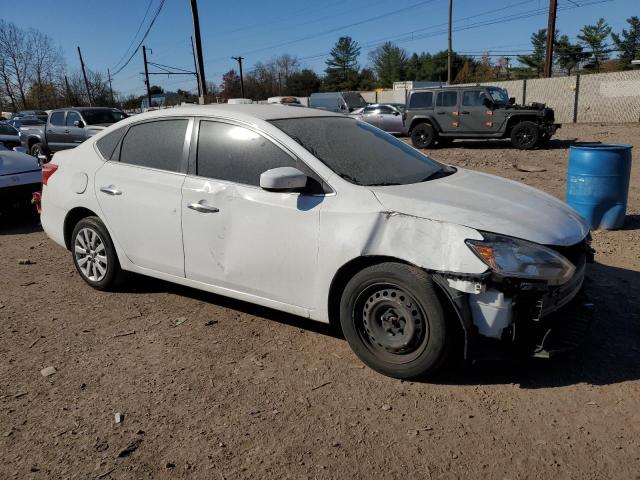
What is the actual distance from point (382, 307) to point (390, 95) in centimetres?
3913

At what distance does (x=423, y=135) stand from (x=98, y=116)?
9.82m

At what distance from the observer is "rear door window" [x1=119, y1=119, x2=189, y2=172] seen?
4.10 m

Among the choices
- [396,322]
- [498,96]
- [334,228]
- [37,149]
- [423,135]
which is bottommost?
[396,322]

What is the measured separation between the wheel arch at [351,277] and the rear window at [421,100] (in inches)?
586

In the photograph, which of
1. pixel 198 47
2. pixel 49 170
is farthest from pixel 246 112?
pixel 198 47

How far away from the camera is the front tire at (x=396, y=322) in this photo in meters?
2.97

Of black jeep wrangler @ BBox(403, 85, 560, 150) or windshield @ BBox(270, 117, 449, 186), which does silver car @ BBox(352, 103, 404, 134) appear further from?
windshield @ BBox(270, 117, 449, 186)

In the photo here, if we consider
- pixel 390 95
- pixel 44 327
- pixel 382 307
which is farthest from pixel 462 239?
pixel 390 95

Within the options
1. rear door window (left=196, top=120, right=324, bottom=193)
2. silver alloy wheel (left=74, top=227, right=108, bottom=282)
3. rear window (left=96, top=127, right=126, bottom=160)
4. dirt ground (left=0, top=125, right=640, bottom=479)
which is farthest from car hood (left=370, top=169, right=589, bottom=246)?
silver alloy wheel (left=74, top=227, right=108, bottom=282)

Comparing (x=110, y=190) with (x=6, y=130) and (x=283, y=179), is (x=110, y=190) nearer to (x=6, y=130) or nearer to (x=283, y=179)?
(x=283, y=179)

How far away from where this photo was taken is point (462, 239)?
290cm

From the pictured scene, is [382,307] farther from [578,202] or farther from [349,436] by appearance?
[578,202]

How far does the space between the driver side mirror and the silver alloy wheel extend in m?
2.01

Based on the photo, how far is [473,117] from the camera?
16375 millimetres
